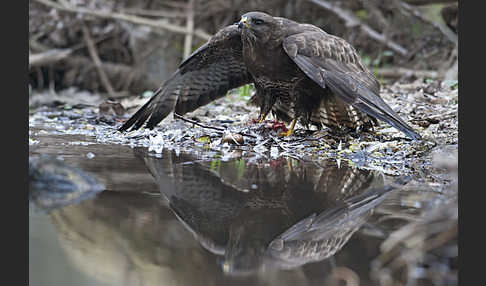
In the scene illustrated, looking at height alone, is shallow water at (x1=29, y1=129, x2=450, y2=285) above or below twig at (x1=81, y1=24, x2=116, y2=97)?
above

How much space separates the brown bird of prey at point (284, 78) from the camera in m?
4.00

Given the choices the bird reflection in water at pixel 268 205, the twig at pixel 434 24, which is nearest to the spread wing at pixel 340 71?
the bird reflection in water at pixel 268 205

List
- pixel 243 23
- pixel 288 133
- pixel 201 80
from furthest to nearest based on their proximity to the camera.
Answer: pixel 201 80, pixel 288 133, pixel 243 23

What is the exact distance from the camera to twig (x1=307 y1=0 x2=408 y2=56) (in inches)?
348

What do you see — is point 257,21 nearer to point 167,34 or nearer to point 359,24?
point 359,24

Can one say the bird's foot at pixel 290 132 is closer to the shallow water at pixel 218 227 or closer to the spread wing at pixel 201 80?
the spread wing at pixel 201 80

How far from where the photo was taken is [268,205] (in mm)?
2523

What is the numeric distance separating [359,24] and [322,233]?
23.9 feet

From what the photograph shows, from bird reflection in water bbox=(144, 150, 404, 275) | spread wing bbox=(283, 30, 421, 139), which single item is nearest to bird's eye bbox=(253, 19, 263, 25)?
spread wing bbox=(283, 30, 421, 139)

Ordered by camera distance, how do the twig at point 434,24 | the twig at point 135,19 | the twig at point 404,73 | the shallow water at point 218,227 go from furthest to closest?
the twig at point 135,19, the twig at point 434,24, the twig at point 404,73, the shallow water at point 218,227

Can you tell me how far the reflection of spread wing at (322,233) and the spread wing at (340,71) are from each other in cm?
133

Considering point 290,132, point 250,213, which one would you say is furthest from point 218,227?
point 290,132

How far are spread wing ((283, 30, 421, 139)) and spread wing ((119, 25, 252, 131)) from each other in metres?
0.69

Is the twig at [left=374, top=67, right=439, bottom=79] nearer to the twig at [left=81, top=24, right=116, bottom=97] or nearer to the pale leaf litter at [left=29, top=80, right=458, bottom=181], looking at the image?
the pale leaf litter at [left=29, top=80, right=458, bottom=181]
